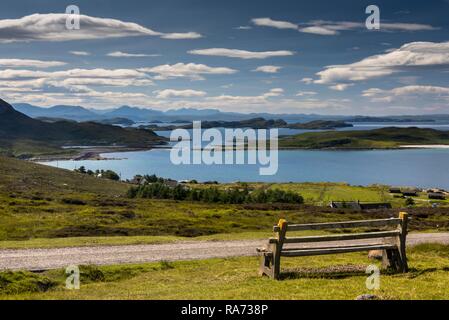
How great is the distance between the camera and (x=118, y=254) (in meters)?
29.0

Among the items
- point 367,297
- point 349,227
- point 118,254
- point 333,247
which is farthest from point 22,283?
point 367,297

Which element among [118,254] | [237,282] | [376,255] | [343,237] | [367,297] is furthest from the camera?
[118,254]

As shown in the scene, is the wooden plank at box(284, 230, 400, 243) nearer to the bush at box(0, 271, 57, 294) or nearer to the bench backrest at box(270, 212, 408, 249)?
the bench backrest at box(270, 212, 408, 249)

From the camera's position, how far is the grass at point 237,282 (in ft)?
52.4

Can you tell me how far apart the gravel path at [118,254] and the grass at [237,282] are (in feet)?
5.98

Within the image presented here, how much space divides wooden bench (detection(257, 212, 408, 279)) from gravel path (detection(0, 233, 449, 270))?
1006 cm

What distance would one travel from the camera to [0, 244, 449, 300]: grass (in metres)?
16.0

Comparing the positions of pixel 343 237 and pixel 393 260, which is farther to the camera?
pixel 393 260

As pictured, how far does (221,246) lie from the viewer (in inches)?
1320

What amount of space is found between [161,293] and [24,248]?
16.8m

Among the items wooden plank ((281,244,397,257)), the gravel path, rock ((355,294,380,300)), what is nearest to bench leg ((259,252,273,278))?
wooden plank ((281,244,397,257))

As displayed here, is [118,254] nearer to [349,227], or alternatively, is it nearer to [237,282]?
[237,282]

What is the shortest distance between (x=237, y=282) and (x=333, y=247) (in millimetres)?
4500
